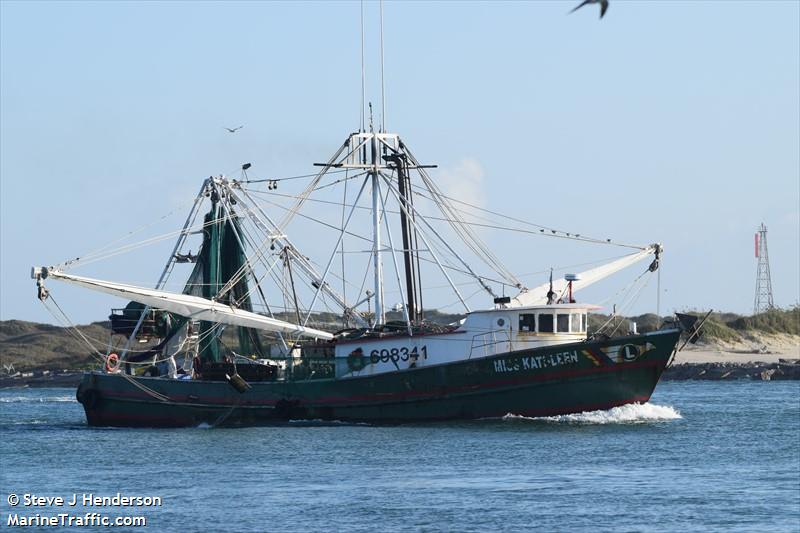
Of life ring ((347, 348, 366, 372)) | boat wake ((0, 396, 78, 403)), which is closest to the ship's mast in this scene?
life ring ((347, 348, 366, 372))

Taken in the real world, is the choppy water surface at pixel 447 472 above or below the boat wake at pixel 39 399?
below

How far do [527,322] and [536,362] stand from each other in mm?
1794

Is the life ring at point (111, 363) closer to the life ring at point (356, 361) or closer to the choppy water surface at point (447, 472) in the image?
the choppy water surface at point (447, 472)

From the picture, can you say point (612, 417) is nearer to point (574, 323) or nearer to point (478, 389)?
point (574, 323)

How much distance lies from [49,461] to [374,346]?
40.8ft

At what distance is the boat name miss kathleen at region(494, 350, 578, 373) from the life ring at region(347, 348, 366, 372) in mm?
5321

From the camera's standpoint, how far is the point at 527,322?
149 ft

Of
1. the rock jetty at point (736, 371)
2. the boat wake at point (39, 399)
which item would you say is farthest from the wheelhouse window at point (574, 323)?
the rock jetty at point (736, 371)

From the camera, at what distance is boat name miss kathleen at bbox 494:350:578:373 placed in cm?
4384

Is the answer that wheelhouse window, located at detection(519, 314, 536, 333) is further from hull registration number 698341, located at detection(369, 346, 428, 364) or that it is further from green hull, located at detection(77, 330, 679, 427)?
hull registration number 698341, located at detection(369, 346, 428, 364)

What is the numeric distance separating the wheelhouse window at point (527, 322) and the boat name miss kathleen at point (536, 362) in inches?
62.1

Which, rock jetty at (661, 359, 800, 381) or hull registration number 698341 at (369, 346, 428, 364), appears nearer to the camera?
hull registration number 698341 at (369, 346, 428, 364)

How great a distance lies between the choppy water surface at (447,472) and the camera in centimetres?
2767

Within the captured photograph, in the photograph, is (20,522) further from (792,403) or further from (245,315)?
(792,403)
